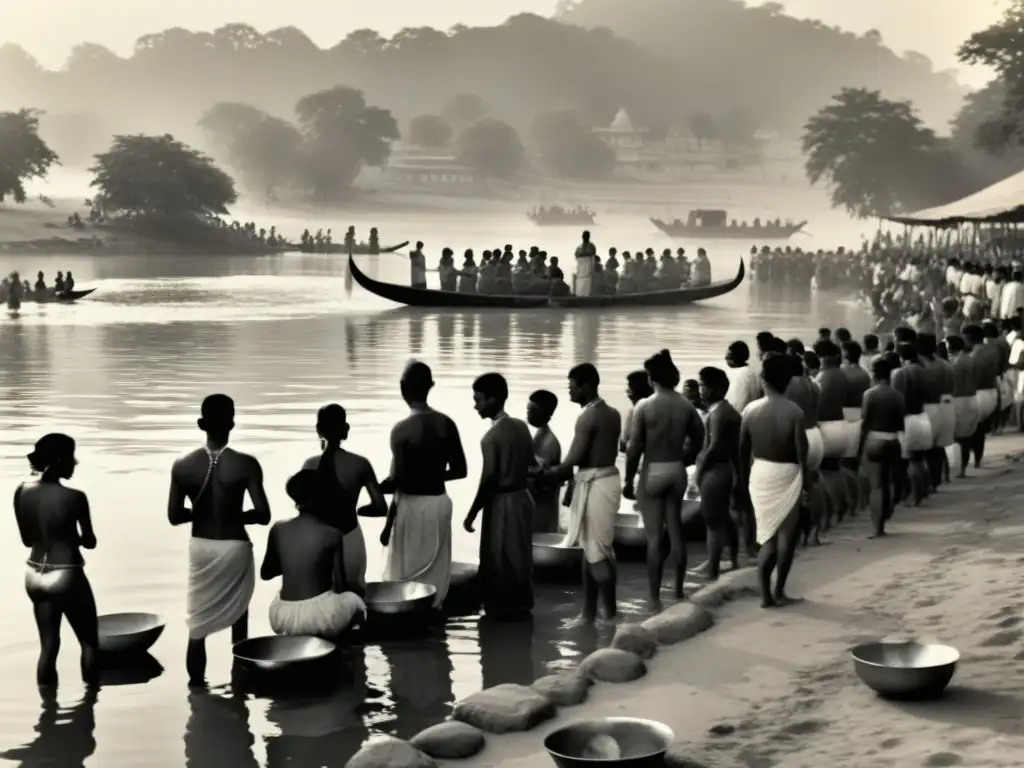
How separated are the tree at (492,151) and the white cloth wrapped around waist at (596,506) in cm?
11646

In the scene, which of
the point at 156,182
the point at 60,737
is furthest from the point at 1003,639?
the point at 156,182

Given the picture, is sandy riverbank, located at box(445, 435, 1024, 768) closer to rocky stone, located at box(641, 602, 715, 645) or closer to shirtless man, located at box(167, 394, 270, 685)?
rocky stone, located at box(641, 602, 715, 645)

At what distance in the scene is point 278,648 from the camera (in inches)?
278

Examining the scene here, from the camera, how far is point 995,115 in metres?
77.9

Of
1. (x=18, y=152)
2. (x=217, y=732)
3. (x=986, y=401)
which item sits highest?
(x=18, y=152)

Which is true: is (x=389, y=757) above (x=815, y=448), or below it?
below

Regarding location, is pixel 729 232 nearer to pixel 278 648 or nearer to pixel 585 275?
pixel 585 275

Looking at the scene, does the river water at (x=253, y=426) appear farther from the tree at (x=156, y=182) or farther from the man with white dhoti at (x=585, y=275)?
the tree at (x=156, y=182)

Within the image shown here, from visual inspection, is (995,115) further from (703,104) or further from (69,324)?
(703,104)

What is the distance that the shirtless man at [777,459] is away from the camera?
799cm

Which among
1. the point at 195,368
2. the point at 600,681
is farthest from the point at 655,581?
the point at 195,368

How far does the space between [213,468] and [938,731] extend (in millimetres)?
3782

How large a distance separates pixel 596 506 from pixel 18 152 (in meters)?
81.6

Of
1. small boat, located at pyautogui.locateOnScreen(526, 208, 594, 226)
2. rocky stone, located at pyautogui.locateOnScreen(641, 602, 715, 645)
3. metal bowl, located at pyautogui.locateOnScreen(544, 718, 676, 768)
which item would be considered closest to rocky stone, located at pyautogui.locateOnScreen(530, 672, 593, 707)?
rocky stone, located at pyautogui.locateOnScreen(641, 602, 715, 645)
